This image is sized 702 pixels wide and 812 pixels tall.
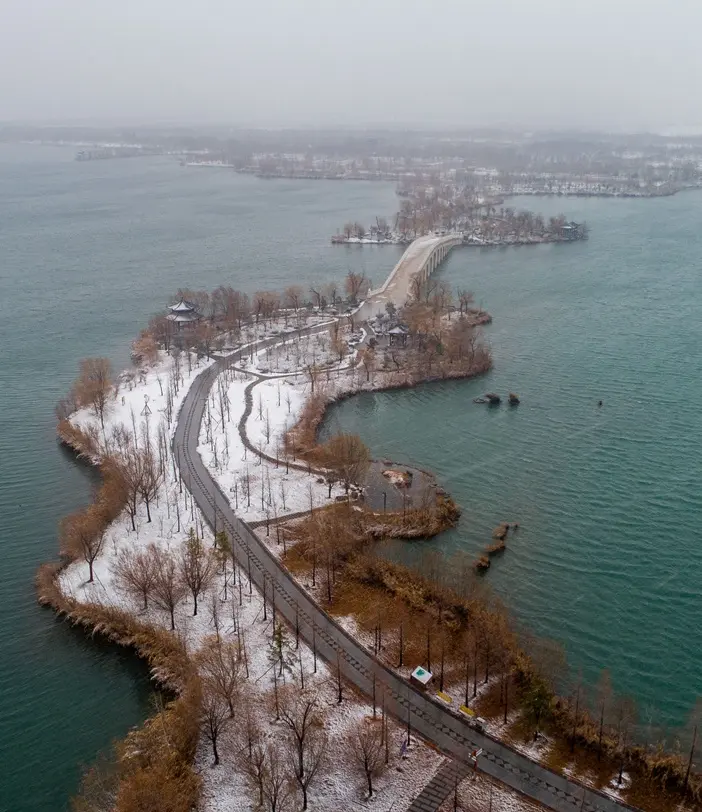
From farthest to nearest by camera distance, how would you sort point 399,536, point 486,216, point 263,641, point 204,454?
point 486,216
point 204,454
point 399,536
point 263,641

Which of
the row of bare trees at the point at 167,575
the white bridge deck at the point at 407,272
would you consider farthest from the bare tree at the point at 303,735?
the white bridge deck at the point at 407,272

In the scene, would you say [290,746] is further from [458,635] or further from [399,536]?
[399,536]

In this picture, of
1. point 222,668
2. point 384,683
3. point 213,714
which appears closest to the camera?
point 213,714

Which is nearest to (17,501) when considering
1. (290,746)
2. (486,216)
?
(290,746)

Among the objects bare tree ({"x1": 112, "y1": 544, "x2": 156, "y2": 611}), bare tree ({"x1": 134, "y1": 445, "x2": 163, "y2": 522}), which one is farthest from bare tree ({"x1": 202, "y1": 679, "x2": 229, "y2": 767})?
bare tree ({"x1": 134, "y1": 445, "x2": 163, "y2": 522})

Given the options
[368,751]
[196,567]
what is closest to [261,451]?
[196,567]

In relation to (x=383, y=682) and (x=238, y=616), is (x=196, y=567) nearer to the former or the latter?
(x=238, y=616)

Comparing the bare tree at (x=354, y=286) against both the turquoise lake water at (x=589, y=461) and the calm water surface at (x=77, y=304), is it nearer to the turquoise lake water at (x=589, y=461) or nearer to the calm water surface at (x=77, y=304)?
the calm water surface at (x=77, y=304)
